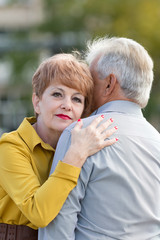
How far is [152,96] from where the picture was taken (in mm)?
21828

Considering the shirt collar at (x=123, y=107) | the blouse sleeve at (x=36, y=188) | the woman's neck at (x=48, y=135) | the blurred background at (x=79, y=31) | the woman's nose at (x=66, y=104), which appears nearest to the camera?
the blouse sleeve at (x=36, y=188)

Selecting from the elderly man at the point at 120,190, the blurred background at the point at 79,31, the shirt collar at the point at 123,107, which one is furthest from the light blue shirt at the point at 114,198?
the blurred background at the point at 79,31

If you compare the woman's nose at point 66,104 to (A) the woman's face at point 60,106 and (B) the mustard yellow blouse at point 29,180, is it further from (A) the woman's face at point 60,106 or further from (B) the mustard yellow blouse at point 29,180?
(B) the mustard yellow blouse at point 29,180

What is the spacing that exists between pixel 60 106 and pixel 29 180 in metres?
0.60

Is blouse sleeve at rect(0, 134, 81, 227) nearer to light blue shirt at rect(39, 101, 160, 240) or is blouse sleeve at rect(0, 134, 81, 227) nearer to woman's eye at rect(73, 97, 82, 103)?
light blue shirt at rect(39, 101, 160, 240)

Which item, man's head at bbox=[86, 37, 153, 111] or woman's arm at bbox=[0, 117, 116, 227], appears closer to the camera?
woman's arm at bbox=[0, 117, 116, 227]

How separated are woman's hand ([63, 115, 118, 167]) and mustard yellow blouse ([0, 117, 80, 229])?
58 mm

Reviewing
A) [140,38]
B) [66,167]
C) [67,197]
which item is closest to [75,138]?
[66,167]

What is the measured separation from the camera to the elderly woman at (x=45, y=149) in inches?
88.3

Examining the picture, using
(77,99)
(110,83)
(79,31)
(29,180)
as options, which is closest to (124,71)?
(110,83)

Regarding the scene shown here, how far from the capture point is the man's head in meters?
2.56

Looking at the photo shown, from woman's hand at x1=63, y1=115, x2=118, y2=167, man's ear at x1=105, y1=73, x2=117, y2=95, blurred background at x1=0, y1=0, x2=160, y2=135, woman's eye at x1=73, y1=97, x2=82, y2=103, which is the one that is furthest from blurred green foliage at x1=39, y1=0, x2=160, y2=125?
woman's hand at x1=63, y1=115, x2=118, y2=167

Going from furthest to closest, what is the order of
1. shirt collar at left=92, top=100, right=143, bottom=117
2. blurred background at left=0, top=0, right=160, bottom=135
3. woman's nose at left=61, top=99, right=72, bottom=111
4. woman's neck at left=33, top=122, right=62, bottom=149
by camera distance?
blurred background at left=0, top=0, right=160, bottom=135 → woman's neck at left=33, top=122, right=62, bottom=149 → woman's nose at left=61, top=99, right=72, bottom=111 → shirt collar at left=92, top=100, right=143, bottom=117

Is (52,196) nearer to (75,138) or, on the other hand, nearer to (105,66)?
(75,138)
